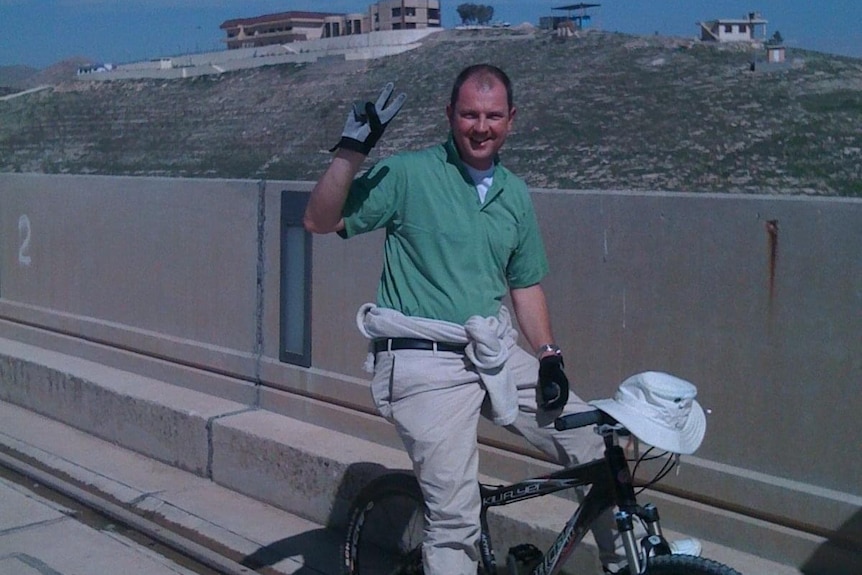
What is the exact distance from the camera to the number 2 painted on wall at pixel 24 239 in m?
8.39

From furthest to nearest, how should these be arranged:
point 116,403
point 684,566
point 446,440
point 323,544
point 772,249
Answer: point 116,403
point 323,544
point 772,249
point 446,440
point 684,566

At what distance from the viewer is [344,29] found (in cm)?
5519

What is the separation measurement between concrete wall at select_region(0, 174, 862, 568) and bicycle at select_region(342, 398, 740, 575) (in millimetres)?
677

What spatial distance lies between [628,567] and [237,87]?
42.7 meters

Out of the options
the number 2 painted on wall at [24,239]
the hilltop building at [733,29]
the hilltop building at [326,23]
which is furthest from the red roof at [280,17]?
the number 2 painted on wall at [24,239]

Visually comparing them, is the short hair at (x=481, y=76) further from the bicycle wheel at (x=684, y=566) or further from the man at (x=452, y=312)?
the bicycle wheel at (x=684, y=566)

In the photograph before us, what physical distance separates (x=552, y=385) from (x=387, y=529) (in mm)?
1114

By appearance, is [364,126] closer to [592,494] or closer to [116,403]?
[592,494]

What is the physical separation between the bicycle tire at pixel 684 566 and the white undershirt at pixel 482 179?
4.02 feet

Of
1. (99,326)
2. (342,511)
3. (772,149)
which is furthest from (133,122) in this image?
(342,511)

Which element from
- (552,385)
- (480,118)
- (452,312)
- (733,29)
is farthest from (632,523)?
(733,29)

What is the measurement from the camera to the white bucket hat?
10.3 ft

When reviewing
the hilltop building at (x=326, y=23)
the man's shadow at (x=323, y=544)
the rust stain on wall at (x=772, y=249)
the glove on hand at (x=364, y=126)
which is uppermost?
the hilltop building at (x=326, y=23)

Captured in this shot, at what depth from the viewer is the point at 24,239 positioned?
8461 mm
